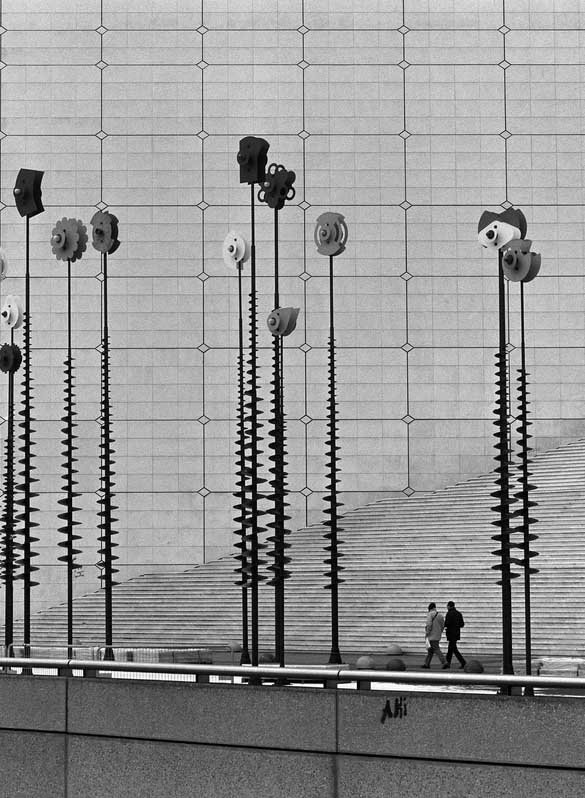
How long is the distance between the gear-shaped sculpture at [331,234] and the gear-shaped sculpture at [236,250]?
1813 mm

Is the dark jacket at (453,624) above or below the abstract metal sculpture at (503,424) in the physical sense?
below

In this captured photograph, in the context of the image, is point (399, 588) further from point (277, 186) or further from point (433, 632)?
point (277, 186)

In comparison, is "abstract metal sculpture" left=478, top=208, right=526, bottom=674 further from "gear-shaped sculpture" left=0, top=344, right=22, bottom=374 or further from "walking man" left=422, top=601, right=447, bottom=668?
"gear-shaped sculpture" left=0, top=344, right=22, bottom=374

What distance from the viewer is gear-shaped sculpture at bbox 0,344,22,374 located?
23.4 meters

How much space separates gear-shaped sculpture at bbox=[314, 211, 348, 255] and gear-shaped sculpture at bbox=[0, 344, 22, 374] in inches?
207

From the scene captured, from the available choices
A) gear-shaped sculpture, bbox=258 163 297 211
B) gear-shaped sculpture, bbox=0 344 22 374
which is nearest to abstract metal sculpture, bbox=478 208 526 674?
gear-shaped sculpture, bbox=258 163 297 211

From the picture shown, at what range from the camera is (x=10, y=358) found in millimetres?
23438

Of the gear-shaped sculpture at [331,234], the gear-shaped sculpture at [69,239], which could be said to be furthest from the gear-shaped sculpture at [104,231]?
the gear-shaped sculpture at [331,234]

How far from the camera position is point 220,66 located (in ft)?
134

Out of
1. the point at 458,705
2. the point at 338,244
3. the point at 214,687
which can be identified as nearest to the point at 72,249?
the point at 338,244

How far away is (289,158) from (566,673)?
93.9 feet

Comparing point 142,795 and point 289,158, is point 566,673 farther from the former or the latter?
point 289,158

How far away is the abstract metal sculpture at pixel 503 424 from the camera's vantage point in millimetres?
14562

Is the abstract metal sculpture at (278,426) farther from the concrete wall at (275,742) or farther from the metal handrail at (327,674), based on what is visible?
the concrete wall at (275,742)
